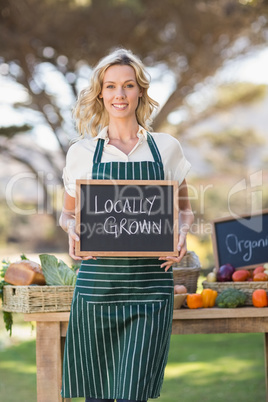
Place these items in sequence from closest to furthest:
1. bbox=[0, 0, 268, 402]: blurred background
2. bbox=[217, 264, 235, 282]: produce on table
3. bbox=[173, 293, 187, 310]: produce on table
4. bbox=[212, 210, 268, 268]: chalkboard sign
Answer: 1. bbox=[173, 293, 187, 310]: produce on table
2. bbox=[217, 264, 235, 282]: produce on table
3. bbox=[212, 210, 268, 268]: chalkboard sign
4. bbox=[0, 0, 268, 402]: blurred background

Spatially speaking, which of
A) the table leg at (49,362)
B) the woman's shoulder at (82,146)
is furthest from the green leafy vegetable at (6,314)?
the woman's shoulder at (82,146)

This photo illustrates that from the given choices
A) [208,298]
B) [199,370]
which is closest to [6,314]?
[208,298]

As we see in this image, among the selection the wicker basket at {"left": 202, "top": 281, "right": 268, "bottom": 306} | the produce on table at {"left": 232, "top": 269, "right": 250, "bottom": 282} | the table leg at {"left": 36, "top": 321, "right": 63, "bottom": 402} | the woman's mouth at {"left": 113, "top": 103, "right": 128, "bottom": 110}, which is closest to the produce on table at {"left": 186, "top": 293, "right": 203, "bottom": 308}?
the wicker basket at {"left": 202, "top": 281, "right": 268, "bottom": 306}

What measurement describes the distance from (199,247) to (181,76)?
2942 millimetres

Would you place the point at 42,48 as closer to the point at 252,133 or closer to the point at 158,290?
the point at 252,133

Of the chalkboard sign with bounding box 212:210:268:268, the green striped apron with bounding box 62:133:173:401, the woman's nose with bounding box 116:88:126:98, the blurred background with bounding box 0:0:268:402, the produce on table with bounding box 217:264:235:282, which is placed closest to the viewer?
the green striped apron with bounding box 62:133:173:401

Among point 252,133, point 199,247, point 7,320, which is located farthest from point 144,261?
point 252,133

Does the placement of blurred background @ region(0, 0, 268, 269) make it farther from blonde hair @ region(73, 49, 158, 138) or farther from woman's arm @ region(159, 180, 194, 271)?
woman's arm @ region(159, 180, 194, 271)

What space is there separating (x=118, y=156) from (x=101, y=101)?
0.32 metres

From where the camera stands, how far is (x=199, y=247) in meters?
10.9

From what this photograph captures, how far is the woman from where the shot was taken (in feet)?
A: 8.00

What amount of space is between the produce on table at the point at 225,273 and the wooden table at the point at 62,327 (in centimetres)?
38

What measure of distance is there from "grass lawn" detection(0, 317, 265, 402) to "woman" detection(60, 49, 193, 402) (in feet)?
7.78

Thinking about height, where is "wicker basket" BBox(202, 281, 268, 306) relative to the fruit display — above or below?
below
